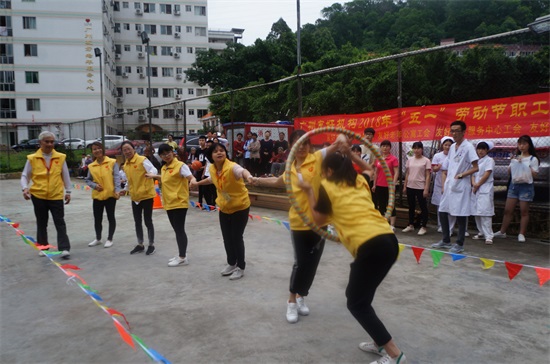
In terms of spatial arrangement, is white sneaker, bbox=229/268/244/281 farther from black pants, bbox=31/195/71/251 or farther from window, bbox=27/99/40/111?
window, bbox=27/99/40/111

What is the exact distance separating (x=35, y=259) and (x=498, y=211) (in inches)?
314

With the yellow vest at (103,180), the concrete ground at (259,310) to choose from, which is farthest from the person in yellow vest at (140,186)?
the yellow vest at (103,180)

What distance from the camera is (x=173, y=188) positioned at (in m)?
6.49

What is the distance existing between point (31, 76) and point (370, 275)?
168 feet

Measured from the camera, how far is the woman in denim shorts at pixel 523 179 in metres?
7.00

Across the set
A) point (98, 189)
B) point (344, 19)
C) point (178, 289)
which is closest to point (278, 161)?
point (98, 189)

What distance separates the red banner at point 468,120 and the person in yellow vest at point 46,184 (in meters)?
5.37

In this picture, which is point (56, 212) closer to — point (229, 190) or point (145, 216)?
point (145, 216)

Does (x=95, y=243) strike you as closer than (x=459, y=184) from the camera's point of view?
No

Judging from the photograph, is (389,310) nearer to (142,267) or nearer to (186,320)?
(186,320)

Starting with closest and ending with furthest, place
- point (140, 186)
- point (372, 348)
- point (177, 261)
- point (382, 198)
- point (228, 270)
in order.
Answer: point (372, 348), point (228, 270), point (177, 261), point (140, 186), point (382, 198)

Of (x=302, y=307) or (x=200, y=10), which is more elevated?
(x=200, y=10)

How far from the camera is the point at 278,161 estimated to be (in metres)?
12.3

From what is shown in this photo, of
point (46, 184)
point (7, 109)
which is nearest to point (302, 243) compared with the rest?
point (46, 184)
